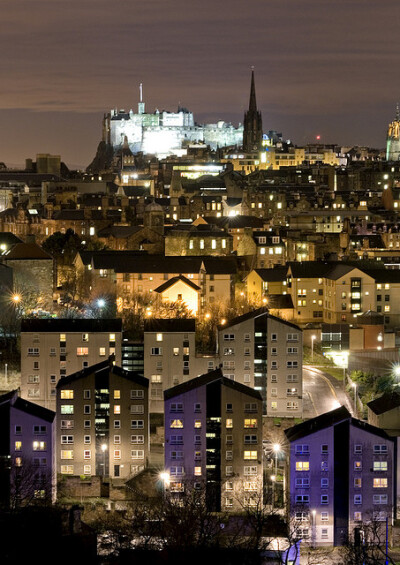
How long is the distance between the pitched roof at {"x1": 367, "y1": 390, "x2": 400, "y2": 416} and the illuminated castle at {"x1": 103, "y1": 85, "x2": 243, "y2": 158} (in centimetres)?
5193

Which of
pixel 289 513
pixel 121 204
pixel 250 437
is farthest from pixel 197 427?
pixel 121 204

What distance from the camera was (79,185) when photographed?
4866 centimetres

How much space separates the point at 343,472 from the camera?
18.3m

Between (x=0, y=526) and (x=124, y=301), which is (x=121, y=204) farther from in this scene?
(x=0, y=526)

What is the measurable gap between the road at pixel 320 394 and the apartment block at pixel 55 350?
356 cm

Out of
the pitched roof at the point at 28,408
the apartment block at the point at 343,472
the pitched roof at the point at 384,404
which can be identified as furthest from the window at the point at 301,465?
the pitched roof at the point at 28,408

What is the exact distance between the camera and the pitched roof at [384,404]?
19.5 m

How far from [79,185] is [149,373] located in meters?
27.1

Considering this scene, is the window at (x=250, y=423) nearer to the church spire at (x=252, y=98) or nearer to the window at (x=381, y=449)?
the window at (x=381, y=449)

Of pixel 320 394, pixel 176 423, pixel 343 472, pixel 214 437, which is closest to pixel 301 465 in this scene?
pixel 343 472

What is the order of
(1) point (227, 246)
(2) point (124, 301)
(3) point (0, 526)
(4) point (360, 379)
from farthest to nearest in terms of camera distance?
(1) point (227, 246)
(2) point (124, 301)
(4) point (360, 379)
(3) point (0, 526)

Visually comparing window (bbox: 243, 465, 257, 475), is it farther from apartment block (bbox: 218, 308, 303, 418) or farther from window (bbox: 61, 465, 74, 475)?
apartment block (bbox: 218, 308, 303, 418)

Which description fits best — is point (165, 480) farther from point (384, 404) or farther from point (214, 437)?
point (384, 404)

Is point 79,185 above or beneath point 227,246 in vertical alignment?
above
